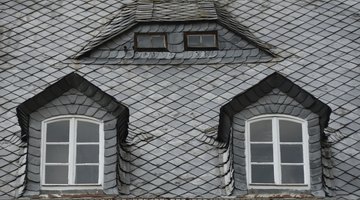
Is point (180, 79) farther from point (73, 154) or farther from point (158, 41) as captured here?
point (73, 154)

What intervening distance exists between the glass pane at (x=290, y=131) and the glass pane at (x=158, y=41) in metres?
4.67

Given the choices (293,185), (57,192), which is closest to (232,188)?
(293,185)

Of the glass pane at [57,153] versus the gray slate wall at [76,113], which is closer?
the gray slate wall at [76,113]

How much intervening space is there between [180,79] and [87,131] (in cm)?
354

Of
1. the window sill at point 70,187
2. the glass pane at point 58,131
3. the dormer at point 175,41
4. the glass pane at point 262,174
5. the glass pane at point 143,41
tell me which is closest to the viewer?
the window sill at point 70,187

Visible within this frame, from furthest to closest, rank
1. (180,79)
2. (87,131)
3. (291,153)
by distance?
(180,79) < (87,131) < (291,153)

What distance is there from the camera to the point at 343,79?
1122 inches

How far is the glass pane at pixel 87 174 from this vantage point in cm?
2508

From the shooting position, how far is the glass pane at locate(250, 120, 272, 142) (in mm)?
25656

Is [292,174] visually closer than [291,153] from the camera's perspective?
Yes

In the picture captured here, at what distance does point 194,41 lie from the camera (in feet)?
96.8

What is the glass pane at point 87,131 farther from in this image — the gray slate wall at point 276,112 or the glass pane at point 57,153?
the gray slate wall at point 276,112

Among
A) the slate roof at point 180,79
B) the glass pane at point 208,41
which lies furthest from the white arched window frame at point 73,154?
the glass pane at point 208,41

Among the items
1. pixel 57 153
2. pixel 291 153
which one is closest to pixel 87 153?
pixel 57 153
